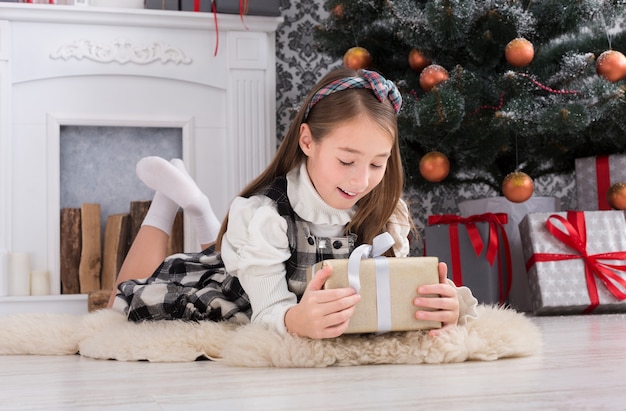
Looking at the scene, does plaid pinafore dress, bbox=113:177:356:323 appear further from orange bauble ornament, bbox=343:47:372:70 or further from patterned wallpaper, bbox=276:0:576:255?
patterned wallpaper, bbox=276:0:576:255

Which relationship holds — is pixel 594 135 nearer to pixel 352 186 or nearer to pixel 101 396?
pixel 352 186

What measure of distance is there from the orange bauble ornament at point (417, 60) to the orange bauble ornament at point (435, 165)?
1.03ft

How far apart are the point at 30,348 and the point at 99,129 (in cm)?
167

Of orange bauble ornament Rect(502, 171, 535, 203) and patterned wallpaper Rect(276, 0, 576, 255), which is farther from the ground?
patterned wallpaper Rect(276, 0, 576, 255)

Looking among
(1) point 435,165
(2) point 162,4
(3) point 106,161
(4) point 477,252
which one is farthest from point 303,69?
(4) point 477,252

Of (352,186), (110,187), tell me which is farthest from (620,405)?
(110,187)

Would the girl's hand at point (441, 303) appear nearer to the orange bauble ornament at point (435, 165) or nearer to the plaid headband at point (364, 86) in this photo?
the plaid headband at point (364, 86)

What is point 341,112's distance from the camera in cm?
140

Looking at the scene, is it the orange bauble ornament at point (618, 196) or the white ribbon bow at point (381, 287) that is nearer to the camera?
the white ribbon bow at point (381, 287)

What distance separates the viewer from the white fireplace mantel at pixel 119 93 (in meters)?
2.89

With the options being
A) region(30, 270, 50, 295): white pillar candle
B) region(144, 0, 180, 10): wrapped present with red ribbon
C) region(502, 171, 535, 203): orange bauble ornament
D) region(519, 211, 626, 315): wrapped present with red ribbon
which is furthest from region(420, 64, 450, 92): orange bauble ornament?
region(30, 270, 50, 295): white pillar candle

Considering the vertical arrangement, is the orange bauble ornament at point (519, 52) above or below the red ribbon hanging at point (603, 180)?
above

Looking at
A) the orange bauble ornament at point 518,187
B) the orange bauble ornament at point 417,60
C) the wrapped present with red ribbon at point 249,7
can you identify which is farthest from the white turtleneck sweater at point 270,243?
the wrapped present with red ribbon at point 249,7

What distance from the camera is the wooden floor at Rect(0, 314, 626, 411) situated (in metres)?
0.88
